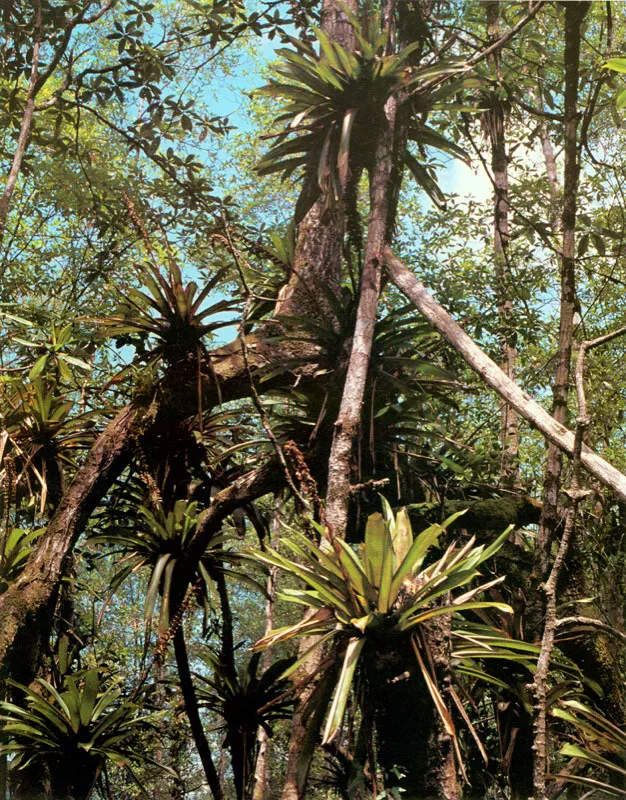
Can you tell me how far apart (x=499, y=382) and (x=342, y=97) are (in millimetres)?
1855

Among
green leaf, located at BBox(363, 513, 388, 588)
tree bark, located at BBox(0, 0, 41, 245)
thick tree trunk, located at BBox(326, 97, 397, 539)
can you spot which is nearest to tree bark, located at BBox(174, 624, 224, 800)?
thick tree trunk, located at BBox(326, 97, 397, 539)

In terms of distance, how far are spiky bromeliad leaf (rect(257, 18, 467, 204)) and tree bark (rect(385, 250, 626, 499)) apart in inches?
24.2

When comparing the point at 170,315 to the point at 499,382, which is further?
the point at 170,315

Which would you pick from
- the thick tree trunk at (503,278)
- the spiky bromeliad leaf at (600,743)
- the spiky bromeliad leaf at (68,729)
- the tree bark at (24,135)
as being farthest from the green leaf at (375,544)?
the tree bark at (24,135)

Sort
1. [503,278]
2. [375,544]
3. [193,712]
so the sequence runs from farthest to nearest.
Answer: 1. [503,278]
2. [193,712]
3. [375,544]

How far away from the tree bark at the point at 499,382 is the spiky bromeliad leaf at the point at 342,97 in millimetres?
614

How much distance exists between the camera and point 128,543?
354cm

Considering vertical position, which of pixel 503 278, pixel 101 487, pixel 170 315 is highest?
pixel 503 278

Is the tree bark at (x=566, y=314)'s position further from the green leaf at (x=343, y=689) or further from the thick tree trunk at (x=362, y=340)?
the green leaf at (x=343, y=689)

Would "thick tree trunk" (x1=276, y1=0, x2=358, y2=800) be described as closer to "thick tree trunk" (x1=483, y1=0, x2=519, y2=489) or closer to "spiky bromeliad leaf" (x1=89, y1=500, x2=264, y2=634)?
"thick tree trunk" (x1=483, y1=0, x2=519, y2=489)

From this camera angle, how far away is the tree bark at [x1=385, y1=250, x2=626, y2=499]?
2816mm

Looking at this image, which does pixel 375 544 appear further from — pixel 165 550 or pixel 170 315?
pixel 170 315

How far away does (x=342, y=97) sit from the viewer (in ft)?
13.4

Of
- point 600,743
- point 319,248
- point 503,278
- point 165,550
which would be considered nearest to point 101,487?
point 165,550
